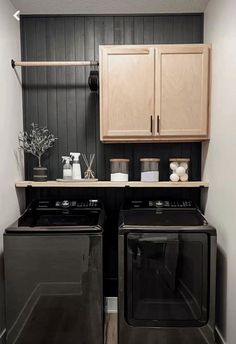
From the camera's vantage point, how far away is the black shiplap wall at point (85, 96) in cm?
251

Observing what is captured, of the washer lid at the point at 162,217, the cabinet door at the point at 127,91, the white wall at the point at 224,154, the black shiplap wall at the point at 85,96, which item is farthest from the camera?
the black shiplap wall at the point at 85,96

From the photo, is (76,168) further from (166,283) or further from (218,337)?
(218,337)

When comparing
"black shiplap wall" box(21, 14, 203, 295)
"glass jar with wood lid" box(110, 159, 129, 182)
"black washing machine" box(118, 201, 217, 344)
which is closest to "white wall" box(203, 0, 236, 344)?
"black washing machine" box(118, 201, 217, 344)

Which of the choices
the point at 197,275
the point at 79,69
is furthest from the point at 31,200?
the point at 197,275

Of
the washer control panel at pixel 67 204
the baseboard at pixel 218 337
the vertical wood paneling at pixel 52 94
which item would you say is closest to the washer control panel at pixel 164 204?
the washer control panel at pixel 67 204

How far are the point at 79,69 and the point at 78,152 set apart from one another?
29.3 inches

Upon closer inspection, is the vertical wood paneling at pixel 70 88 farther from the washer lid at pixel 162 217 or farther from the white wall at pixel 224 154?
the white wall at pixel 224 154

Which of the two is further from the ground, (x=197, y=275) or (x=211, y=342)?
(x=197, y=275)

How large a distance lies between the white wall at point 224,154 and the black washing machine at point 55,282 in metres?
0.89

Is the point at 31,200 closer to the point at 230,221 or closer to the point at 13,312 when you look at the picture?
the point at 13,312

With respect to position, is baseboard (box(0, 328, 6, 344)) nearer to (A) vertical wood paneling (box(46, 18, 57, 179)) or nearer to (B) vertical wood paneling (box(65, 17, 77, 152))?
(A) vertical wood paneling (box(46, 18, 57, 179))

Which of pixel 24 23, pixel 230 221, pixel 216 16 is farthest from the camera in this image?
pixel 24 23

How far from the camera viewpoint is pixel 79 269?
1962 mm

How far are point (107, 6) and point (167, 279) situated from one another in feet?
7.25
